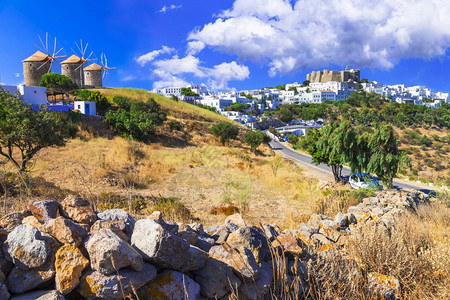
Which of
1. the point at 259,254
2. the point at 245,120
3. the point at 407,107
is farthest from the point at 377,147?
the point at 407,107

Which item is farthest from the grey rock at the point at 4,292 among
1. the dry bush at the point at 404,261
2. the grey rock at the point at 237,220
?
the dry bush at the point at 404,261

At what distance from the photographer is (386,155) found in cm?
1484

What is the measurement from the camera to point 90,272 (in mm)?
2162

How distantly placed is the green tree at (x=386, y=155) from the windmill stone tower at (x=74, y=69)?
54867 millimetres

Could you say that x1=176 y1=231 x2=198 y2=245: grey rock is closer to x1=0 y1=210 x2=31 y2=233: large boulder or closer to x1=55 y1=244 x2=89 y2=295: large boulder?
x1=55 y1=244 x2=89 y2=295: large boulder

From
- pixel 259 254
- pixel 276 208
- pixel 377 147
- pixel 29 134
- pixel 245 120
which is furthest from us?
pixel 245 120

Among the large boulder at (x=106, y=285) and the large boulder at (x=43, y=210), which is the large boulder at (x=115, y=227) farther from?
the large boulder at (x=43, y=210)

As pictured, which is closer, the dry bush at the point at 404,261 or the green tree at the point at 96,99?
the dry bush at the point at 404,261

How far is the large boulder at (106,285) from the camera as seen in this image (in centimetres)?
208

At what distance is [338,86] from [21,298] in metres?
143

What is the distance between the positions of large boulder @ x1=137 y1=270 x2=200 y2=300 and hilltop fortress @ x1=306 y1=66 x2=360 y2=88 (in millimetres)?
158696

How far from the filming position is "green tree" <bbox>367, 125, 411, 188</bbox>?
14596 mm

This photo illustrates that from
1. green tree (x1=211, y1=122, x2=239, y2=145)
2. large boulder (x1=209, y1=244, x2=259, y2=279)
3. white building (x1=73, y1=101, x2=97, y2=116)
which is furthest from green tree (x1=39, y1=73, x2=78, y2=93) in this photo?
large boulder (x1=209, y1=244, x2=259, y2=279)

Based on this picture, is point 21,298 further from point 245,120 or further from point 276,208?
point 245,120
